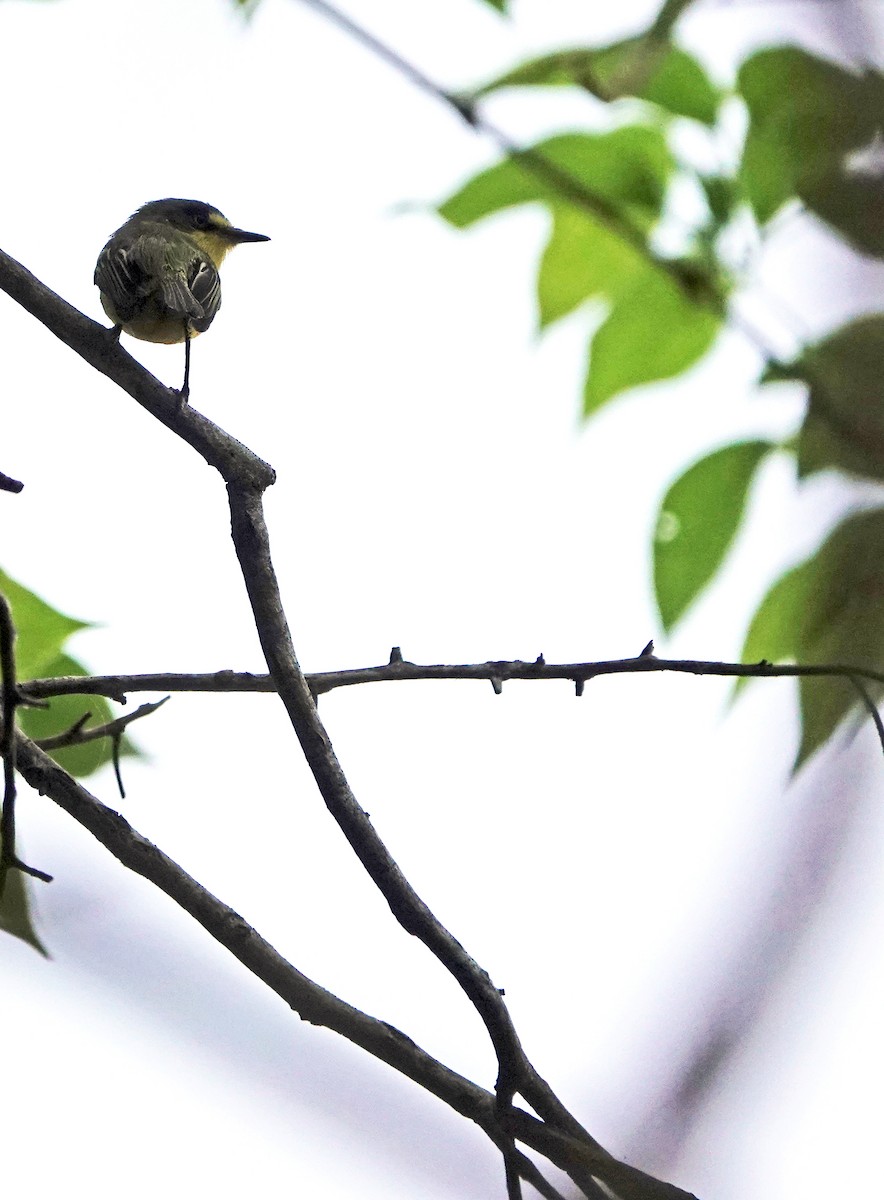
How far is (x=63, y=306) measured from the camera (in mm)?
1717

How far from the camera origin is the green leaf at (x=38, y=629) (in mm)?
1986

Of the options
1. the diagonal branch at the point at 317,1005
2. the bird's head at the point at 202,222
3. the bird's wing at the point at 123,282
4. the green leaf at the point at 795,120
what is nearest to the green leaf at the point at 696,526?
the green leaf at the point at 795,120

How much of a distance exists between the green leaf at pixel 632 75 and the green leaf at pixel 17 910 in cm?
122

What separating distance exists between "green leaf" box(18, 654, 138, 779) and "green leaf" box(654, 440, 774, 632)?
0.87 metres

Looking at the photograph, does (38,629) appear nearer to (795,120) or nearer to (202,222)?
(795,120)

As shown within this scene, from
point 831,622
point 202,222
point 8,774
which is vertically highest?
point 202,222

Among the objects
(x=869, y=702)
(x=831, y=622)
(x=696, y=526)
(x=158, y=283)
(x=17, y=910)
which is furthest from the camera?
(x=158, y=283)

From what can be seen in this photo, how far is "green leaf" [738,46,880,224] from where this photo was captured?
137cm

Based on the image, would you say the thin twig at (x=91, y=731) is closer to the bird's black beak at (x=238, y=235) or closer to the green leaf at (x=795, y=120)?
the green leaf at (x=795, y=120)

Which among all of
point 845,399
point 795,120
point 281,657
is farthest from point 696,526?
point 281,657

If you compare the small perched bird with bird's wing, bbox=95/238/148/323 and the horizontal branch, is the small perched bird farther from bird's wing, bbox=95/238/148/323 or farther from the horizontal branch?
the horizontal branch

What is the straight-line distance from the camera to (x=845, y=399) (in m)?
1.59

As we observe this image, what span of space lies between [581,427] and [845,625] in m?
0.91

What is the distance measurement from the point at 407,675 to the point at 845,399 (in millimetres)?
632
